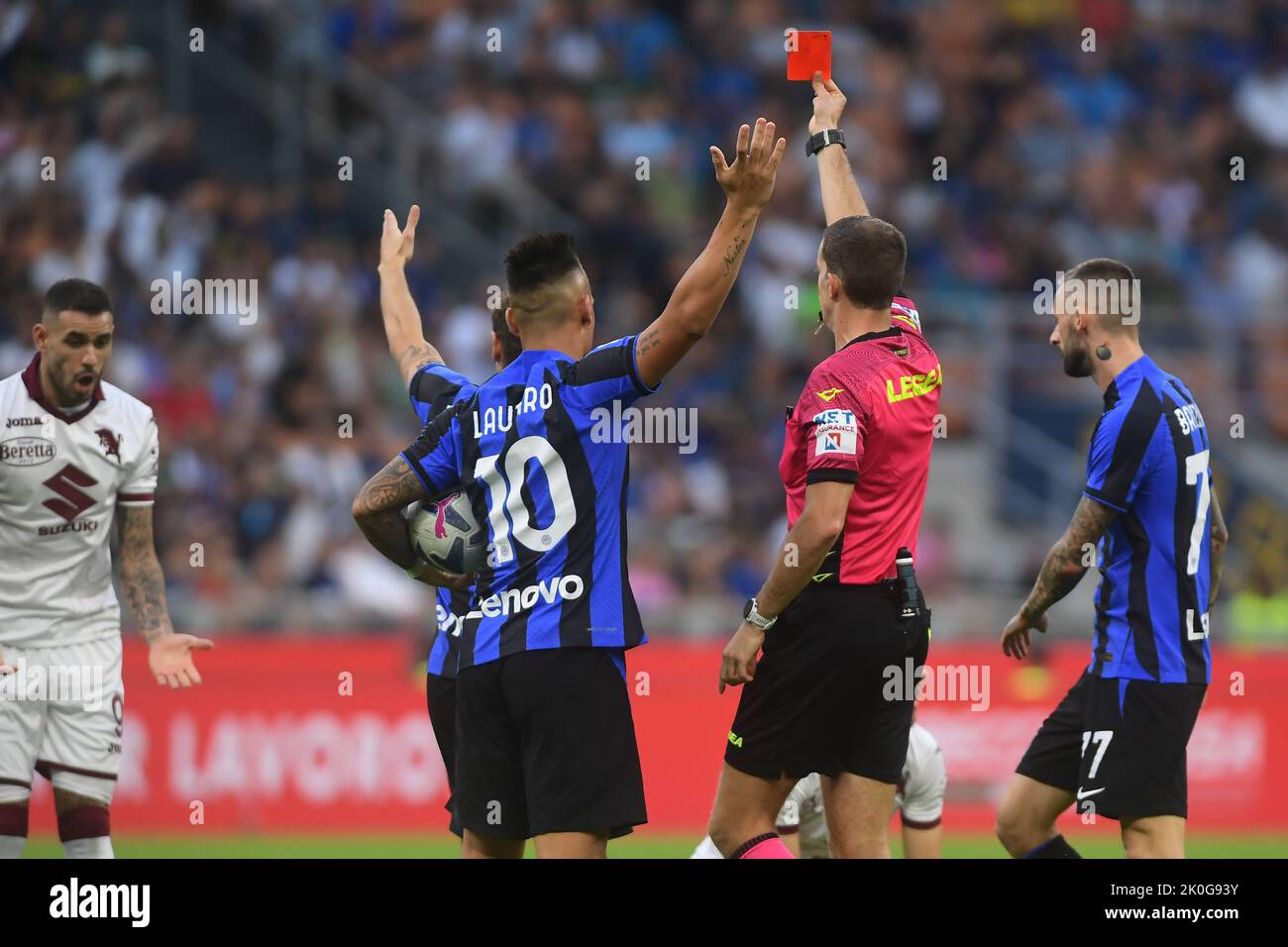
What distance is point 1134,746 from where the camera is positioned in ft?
24.3

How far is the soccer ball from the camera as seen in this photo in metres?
6.79

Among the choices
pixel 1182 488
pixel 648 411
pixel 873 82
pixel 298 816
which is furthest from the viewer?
pixel 873 82

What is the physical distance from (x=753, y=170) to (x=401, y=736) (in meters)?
8.31

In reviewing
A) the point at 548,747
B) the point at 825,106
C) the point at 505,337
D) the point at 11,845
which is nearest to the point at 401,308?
the point at 505,337

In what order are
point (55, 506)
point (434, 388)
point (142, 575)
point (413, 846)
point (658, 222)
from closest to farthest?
point (434, 388) → point (55, 506) → point (142, 575) → point (413, 846) → point (658, 222)

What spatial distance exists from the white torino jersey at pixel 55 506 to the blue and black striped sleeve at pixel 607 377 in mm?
2668

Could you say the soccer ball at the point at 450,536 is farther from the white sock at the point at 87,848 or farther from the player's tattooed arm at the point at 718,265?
the white sock at the point at 87,848

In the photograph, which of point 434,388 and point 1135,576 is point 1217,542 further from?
point 434,388

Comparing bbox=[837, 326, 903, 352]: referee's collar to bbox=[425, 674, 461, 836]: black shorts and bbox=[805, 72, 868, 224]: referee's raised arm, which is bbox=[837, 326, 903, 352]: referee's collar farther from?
bbox=[425, 674, 461, 836]: black shorts

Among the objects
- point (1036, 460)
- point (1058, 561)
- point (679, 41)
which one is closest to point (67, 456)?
point (1058, 561)

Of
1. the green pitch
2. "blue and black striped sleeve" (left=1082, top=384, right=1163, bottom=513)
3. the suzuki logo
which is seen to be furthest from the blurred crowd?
"blue and black striped sleeve" (left=1082, top=384, right=1163, bottom=513)

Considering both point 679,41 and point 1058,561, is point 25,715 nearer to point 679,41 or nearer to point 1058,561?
point 1058,561

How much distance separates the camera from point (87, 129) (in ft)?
57.6
